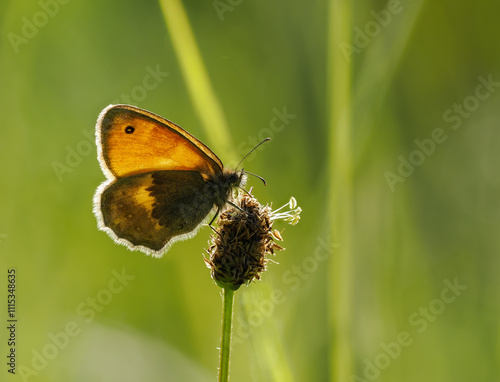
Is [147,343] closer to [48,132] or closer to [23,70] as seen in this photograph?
[48,132]

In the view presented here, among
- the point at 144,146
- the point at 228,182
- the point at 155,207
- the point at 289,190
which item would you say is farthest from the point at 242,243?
the point at 289,190

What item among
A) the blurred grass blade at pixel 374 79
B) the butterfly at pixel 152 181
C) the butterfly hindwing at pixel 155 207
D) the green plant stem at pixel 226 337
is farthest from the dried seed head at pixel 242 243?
the blurred grass blade at pixel 374 79

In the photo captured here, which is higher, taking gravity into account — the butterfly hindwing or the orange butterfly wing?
the orange butterfly wing

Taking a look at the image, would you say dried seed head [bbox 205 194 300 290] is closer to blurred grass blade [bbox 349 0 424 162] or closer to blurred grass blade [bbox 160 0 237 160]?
blurred grass blade [bbox 160 0 237 160]

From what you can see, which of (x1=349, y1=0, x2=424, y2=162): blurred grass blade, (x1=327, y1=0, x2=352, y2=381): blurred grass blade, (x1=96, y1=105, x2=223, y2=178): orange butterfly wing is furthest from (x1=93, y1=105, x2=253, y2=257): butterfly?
(x1=349, y1=0, x2=424, y2=162): blurred grass blade

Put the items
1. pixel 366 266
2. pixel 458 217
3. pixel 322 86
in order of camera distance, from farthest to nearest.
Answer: pixel 322 86 < pixel 458 217 < pixel 366 266

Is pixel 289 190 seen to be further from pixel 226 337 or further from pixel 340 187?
pixel 226 337

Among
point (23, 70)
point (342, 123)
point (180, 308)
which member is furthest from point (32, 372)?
point (342, 123)

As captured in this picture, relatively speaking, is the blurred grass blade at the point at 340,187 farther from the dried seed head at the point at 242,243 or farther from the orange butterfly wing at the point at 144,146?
the orange butterfly wing at the point at 144,146
